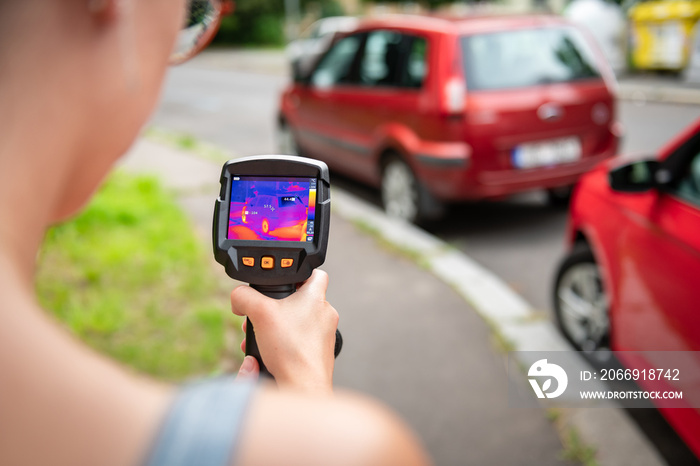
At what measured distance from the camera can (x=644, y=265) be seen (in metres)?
2.79

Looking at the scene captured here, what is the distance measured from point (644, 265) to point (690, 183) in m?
0.37

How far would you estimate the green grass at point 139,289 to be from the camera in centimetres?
345

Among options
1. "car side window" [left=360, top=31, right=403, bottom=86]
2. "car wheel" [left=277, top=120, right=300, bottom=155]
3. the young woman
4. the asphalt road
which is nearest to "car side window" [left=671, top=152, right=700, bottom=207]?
the asphalt road

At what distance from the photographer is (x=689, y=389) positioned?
237 centimetres

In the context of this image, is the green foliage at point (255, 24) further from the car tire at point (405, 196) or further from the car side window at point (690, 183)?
the car side window at point (690, 183)

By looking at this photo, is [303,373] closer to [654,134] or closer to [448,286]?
[448,286]

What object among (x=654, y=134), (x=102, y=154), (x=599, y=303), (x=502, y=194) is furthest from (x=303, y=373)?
(x=654, y=134)

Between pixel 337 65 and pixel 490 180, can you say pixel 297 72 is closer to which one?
pixel 337 65

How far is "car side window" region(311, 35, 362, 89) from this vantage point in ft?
21.0

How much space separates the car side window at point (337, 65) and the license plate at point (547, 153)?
1884 mm

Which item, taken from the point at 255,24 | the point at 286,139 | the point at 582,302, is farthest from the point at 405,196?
the point at 255,24

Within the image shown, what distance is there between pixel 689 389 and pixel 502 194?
3.01m

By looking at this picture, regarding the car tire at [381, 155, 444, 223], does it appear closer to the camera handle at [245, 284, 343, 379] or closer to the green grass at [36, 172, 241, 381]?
the green grass at [36, 172, 241, 381]

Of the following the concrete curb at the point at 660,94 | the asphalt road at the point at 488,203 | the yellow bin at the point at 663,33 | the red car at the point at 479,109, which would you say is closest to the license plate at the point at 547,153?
the red car at the point at 479,109
